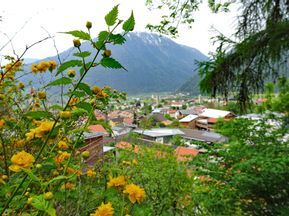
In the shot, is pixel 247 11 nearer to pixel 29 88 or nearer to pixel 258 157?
pixel 258 157

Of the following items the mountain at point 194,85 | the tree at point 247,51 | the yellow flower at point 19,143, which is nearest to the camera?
the yellow flower at point 19,143

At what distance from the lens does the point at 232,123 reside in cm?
483

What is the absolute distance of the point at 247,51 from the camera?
3.24 m

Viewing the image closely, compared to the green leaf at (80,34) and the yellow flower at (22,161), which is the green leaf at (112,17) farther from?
the yellow flower at (22,161)

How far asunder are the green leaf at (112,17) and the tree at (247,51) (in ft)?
8.83

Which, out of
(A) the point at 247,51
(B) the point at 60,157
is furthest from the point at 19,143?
(A) the point at 247,51

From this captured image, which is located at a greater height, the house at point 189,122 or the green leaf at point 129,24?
the green leaf at point 129,24

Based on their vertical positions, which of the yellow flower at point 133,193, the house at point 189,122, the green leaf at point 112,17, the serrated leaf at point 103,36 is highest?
the green leaf at point 112,17

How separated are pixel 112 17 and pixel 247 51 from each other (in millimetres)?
2924

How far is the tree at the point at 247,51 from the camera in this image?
9.98ft

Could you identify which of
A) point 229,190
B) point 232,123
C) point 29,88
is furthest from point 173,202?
point 29,88

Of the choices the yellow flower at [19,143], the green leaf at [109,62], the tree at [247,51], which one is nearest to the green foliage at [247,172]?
the tree at [247,51]

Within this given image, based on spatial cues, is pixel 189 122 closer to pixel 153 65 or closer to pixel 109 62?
pixel 109 62

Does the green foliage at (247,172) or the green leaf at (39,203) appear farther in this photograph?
the green foliage at (247,172)
